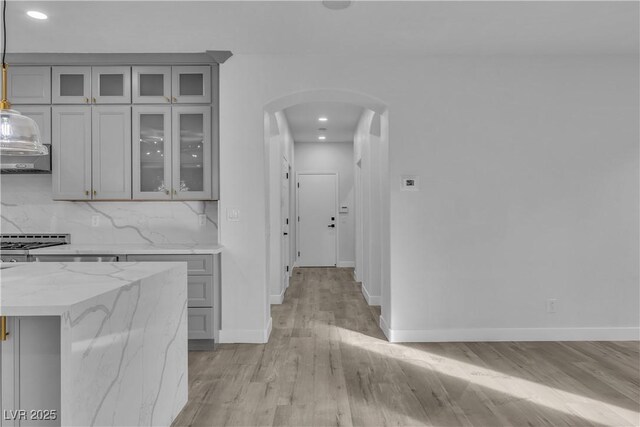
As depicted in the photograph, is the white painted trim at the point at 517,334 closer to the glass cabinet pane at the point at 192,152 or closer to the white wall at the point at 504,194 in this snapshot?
the white wall at the point at 504,194

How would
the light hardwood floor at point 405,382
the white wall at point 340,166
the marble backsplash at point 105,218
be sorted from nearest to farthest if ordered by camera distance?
the light hardwood floor at point 405,382
the marble backsplash at point 105,218
the white wall at point 340,166

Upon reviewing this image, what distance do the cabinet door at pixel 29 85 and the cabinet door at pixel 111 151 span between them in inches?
19.1

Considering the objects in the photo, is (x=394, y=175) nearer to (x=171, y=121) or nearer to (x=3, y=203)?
(x=171, y=121)

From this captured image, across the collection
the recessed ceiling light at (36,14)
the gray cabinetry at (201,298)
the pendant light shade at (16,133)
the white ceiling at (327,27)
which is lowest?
the gray cabinetry at (201,298)

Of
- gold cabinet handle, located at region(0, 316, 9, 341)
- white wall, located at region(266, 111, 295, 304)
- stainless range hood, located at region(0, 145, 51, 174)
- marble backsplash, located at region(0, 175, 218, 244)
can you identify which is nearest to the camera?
gold cabinet handle, located at region(0, 316, 9, 341)

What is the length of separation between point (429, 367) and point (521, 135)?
2.22 meters

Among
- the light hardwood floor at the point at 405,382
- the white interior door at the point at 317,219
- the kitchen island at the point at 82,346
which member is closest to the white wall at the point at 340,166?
the white interior door at the point at 317,219

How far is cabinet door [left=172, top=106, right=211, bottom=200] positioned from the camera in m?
3.66

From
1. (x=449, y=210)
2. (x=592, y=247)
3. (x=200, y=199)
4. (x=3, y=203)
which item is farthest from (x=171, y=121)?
(x=592, y=247)

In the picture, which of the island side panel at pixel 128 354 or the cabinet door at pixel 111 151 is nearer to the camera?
the island side panel at pixel 128 354

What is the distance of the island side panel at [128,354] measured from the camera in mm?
1331

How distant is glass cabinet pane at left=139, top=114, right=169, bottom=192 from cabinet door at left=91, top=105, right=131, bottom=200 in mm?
119

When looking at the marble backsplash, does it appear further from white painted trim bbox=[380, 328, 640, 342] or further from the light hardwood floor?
white painted trim bbox=[380, 328, 640, 342]

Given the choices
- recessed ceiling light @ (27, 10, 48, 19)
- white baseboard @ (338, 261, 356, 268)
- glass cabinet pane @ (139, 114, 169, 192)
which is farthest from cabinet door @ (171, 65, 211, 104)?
white baseboard @ (338, 261, 356, 268)
